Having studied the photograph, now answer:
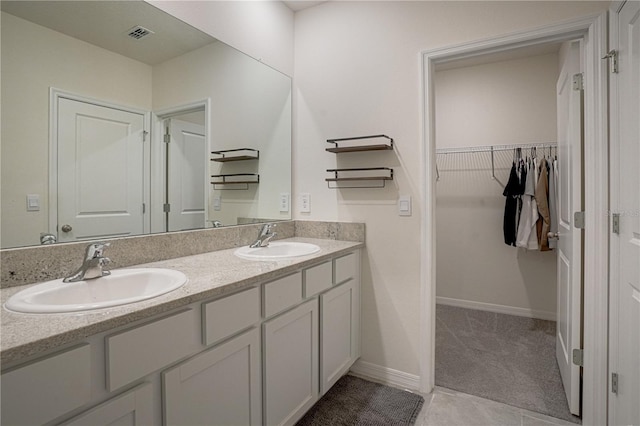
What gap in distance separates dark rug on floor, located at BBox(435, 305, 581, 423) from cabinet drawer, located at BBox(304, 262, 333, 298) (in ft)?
3.46

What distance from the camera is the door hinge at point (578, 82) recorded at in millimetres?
1733

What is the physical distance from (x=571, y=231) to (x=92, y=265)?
2.21m

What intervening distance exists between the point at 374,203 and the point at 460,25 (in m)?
1.13

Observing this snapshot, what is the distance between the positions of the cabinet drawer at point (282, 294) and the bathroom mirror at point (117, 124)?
24.9 inches

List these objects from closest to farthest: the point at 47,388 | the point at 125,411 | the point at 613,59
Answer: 1. the point at 47,388
2. the point at 125,411
3. the point at 613,59

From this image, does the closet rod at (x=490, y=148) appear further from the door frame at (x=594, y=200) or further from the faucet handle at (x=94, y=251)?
the faucet handle at (x=94, y=251)

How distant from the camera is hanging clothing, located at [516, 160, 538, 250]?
308cm

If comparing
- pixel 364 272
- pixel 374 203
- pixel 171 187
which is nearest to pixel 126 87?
pixel 171 187

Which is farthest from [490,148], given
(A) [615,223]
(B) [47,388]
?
(B) [47,388]

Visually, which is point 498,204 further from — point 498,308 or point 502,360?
point 502,360

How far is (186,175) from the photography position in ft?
A: 5.82

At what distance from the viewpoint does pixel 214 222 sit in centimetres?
193

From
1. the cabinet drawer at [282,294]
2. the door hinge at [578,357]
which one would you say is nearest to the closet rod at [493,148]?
the door hinge at [578,357]

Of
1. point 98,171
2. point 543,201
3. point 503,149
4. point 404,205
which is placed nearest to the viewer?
point 98,171
